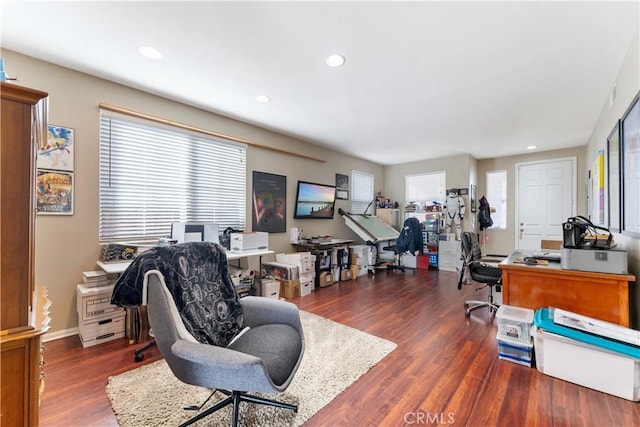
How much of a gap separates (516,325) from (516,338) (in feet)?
0.34

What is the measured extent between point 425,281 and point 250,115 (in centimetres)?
416

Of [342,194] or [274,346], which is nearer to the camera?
[274,346]

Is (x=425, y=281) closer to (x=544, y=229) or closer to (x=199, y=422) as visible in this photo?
(x=544, y=229)

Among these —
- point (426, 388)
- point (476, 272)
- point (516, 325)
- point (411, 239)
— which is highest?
point (411, 239)

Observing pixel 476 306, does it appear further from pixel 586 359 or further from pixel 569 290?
pixel 586 359

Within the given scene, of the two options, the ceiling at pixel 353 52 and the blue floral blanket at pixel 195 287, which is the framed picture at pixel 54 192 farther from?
the blue floral blanket at pixel 195 287

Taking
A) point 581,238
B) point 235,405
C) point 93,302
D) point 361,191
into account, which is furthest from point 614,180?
point 93,302

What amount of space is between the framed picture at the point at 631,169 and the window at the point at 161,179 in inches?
161

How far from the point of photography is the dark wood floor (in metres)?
1.62

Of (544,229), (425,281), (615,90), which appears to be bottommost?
(425,281)

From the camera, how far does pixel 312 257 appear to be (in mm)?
4441

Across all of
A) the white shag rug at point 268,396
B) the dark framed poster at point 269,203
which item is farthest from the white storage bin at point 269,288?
the white shag rug at point 268,396

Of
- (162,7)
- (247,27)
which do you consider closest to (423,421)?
(247,27)

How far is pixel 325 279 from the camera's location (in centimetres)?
464
